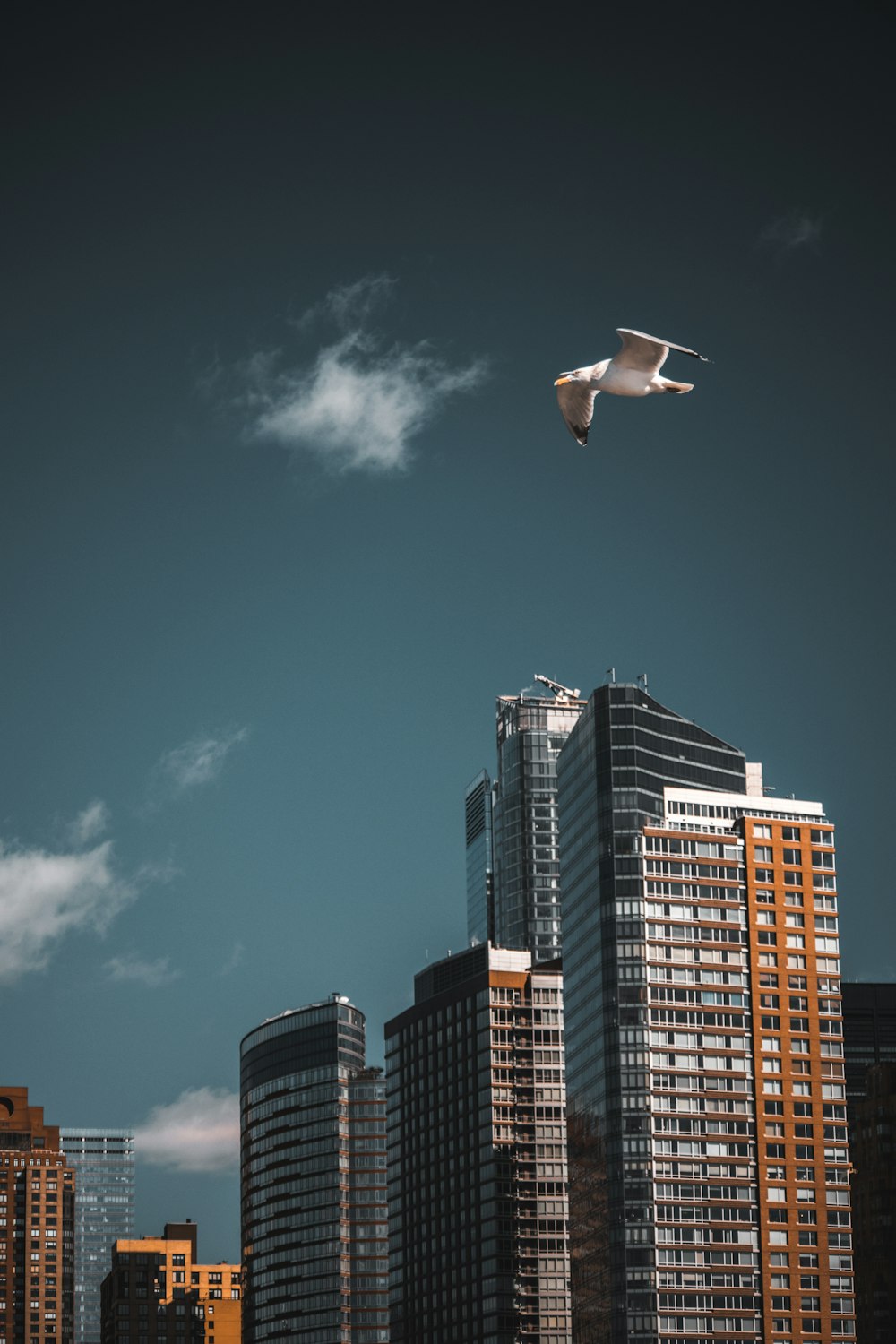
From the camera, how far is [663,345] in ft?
260

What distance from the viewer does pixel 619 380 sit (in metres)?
83.9

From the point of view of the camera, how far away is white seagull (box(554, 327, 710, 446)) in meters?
81.1

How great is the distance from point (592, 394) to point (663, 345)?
4.31 metres

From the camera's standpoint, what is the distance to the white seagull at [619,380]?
81062 mm

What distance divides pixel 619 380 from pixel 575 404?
3275 mm

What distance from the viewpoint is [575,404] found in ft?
267

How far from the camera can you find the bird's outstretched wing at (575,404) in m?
80.9

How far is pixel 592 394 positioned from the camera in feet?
271

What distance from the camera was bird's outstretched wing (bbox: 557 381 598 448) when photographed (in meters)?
80.9
